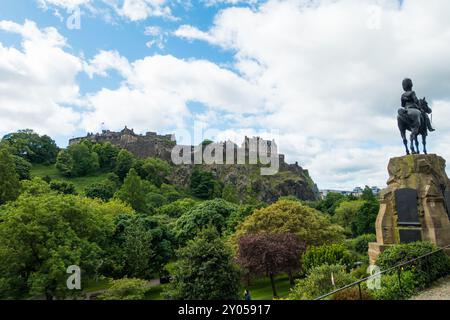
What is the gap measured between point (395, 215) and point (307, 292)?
16.3 ft

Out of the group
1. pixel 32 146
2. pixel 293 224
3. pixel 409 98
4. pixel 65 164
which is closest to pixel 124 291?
pixel 293 224

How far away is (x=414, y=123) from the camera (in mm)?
14492

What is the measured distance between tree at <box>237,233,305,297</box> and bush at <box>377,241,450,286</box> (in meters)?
11.8

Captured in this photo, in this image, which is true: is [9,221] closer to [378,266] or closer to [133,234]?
[133,234]

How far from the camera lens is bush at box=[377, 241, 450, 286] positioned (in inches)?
426

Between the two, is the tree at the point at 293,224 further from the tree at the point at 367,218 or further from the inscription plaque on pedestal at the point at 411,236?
the tree at the point at 367,218

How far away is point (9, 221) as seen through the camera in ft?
68.6

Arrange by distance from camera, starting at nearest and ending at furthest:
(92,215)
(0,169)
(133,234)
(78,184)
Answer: (92,215) → (133,234) → (0,169) → (78,184)

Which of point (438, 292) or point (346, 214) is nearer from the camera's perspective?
point (438, 292)

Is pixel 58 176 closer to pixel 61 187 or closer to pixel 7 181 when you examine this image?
pixel 61 187

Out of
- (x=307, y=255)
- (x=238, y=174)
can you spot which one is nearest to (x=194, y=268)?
(x=307, y=255)

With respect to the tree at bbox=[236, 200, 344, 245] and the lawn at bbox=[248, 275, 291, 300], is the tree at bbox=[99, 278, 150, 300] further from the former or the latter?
the tree at bbox=[236, 200, 344, 245]

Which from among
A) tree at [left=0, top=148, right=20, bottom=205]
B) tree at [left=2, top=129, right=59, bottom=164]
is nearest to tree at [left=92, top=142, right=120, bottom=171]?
tree at [left=2, top=129, right=59, bottom=164]

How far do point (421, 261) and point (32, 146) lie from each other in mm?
103750
